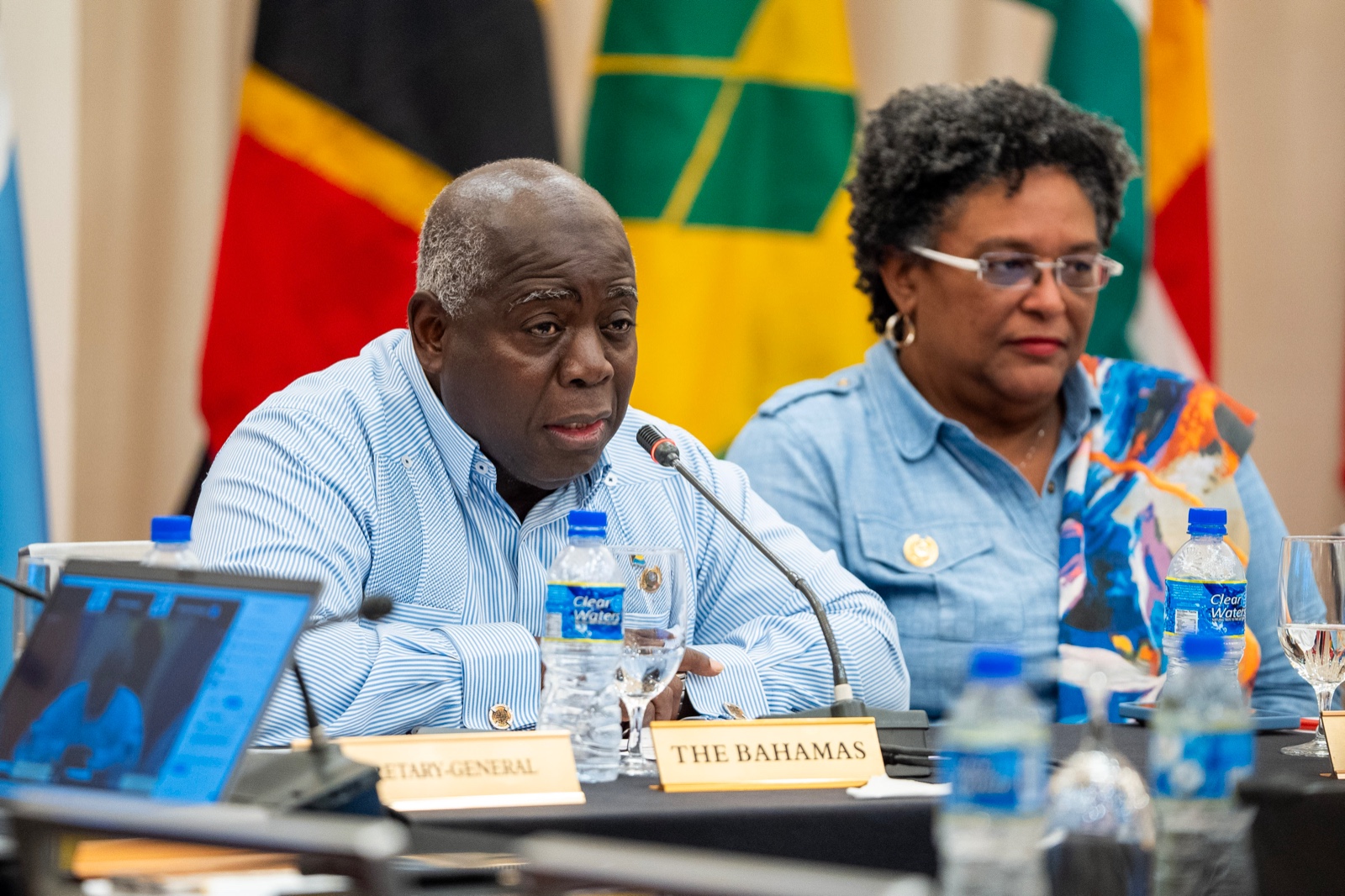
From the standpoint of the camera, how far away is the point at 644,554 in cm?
136

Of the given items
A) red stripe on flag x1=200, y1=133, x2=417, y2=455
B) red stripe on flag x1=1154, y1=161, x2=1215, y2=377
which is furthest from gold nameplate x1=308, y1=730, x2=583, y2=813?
red stripe on flag x1=1154, y1=161, x2=1215, y2=377

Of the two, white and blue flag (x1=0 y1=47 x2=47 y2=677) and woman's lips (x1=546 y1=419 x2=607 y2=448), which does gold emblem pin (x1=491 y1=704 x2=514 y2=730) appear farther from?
white and blue flag (x1=0 y1=47 x2=47 y2=677)

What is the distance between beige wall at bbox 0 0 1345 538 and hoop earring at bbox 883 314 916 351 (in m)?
0.82

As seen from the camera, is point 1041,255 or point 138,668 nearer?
point 138,668

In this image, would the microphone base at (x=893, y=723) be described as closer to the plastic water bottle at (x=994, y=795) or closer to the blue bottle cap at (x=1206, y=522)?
the blue bottle cap at (x=1206, y=522)

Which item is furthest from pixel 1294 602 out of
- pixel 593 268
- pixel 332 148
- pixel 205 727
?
pixel 332 148

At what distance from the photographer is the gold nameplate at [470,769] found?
113 centimetres

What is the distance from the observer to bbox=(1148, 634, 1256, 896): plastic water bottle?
89 cm

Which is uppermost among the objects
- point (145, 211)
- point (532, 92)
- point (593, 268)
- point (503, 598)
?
point (532, 92)

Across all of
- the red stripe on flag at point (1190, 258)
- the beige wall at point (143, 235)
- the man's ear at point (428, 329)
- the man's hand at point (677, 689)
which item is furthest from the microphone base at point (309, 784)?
the red stripe on flag at point (1190, 258)

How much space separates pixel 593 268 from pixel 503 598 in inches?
16.8

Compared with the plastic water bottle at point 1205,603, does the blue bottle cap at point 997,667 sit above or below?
above

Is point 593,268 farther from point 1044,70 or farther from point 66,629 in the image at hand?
point 1044,70

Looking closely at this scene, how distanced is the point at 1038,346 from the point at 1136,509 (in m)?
0.32
